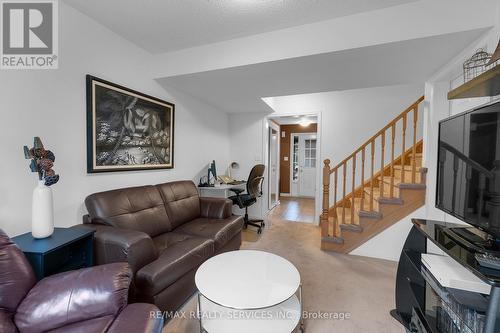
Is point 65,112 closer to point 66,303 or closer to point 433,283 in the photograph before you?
point 66,303

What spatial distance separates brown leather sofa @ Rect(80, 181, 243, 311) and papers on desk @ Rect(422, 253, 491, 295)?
60.9 inches

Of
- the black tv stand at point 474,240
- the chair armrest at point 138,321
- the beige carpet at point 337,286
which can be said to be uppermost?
the black tv stand at point 474,240

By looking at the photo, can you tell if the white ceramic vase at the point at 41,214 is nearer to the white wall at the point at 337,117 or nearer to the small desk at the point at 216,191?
the small desk at the point at 216,191

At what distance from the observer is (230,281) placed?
1323 millimetres

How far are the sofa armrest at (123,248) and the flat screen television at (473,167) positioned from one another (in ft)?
6.40

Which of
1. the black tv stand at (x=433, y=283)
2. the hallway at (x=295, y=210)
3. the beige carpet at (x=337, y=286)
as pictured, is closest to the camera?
the black tv stand at (x=433, y=283)

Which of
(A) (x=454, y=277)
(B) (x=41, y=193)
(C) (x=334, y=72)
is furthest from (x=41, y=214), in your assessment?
(C) (x=334, y=72)

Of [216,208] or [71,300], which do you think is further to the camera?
[216,208]

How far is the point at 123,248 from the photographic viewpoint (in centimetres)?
142

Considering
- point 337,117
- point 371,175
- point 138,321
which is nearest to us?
point 138,321

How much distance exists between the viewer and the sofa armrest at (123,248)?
4.65ft

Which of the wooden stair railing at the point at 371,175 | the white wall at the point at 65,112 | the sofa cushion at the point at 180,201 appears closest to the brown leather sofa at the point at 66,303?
the white wall at the point at 65,112

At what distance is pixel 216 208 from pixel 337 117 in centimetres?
268

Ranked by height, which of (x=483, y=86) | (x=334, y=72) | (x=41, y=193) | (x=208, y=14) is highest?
(x=208, y=14)
